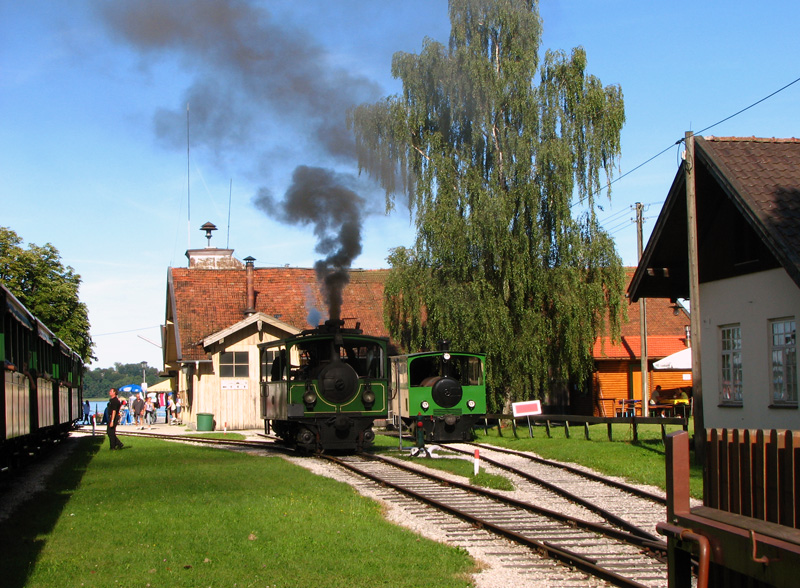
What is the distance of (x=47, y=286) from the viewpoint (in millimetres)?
46625

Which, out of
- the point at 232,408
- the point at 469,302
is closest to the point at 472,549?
the point at 469,302

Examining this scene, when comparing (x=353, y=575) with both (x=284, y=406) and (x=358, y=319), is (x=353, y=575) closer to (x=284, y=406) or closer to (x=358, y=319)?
(x=284, y=406)

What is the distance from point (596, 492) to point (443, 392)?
10.9 metres

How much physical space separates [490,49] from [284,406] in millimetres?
15054

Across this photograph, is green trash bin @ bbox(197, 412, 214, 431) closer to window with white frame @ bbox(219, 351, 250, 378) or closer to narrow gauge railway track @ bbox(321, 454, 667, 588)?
window with white frame @ bbox(219, 351, 250, 378)

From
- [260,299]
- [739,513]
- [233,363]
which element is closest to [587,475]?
[739,513]

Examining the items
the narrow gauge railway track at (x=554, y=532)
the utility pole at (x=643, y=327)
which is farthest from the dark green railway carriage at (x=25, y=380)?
the utility pole at (x=643, y=327)

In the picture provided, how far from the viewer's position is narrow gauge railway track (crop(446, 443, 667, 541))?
34.8 feet

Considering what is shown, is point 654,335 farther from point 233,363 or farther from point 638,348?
point 233,363

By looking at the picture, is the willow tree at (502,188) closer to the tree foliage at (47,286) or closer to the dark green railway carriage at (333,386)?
the dark green railway carriage at (333,386)

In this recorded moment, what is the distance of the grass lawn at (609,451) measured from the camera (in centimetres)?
1485

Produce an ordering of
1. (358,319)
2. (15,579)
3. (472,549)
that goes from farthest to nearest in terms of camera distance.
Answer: (358,319)
(472,549)
(15,579)

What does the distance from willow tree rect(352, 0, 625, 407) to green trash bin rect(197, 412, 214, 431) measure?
881 cm

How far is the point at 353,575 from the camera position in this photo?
764 cm
